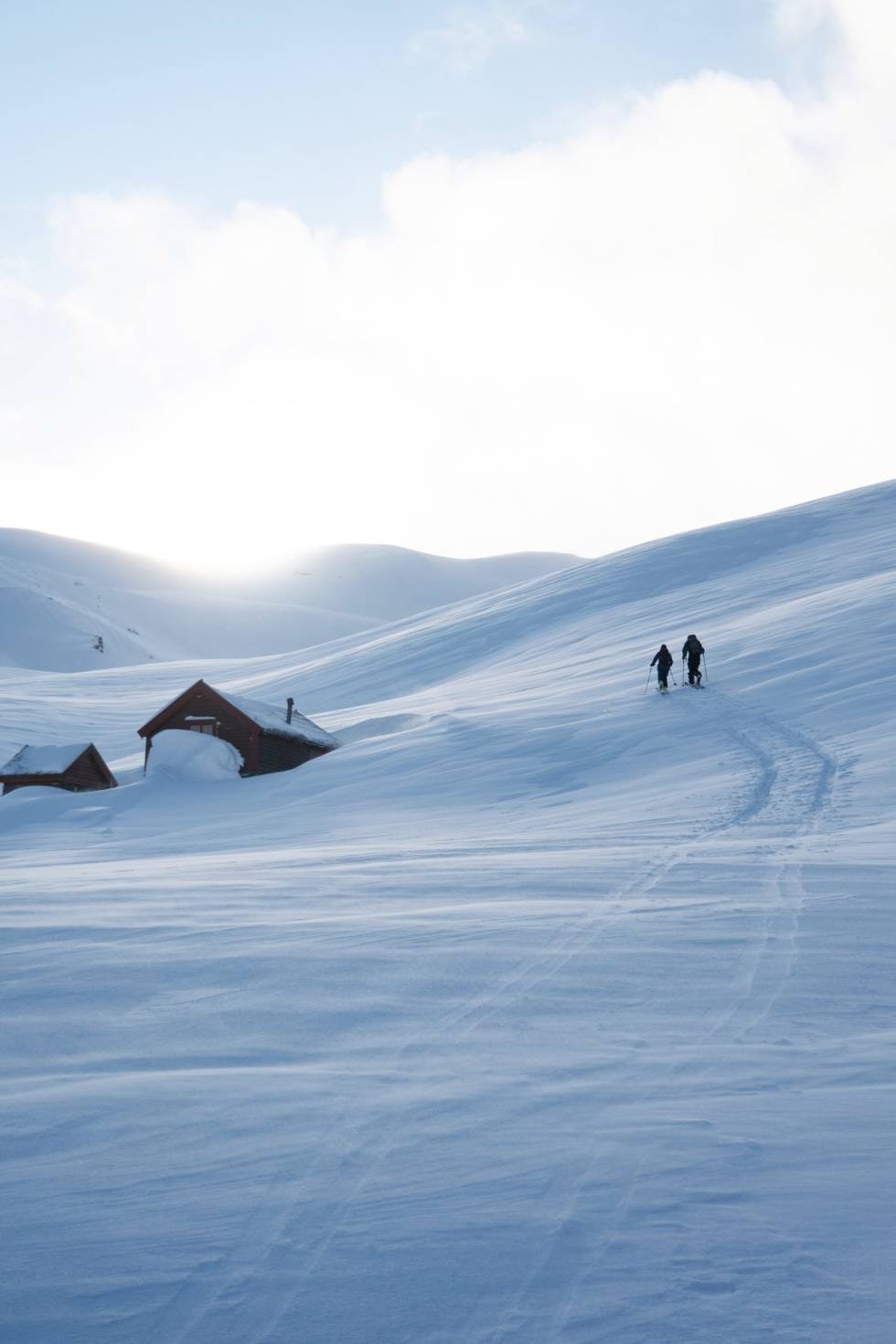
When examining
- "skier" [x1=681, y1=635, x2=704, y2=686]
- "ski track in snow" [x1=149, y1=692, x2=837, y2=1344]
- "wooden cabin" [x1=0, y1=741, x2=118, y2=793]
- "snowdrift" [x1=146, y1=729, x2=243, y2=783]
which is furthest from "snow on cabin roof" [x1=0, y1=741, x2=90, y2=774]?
"ski track in snow" [x1=149, y1=692, x2=837, y2=1344]

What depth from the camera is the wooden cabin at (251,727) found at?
109 feet

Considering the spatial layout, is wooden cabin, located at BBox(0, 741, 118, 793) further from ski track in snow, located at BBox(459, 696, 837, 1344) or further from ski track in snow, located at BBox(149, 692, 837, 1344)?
ski track in snow, located at BBox(149, 692, 837, 1344)

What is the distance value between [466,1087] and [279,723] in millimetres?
29038

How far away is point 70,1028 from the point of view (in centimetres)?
664

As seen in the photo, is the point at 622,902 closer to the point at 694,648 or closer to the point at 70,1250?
the point at 70,1250

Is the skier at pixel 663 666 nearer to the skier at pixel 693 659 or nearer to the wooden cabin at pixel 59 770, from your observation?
the skier at pixel 693 659

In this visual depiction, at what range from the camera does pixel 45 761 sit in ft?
121

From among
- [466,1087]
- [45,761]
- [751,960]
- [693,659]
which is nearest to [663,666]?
[693,659]

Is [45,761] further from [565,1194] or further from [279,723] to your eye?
[565,1194]

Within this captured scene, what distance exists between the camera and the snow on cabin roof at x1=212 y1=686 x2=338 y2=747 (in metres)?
33.4

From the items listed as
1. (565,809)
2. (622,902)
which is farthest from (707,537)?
(622,902)

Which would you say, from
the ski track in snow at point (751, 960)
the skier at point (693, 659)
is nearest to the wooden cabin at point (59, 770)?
the skier at point (693, 659)

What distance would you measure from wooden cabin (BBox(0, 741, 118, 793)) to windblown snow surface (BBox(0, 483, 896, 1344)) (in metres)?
21.2

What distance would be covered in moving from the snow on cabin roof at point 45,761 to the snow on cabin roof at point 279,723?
597cm
